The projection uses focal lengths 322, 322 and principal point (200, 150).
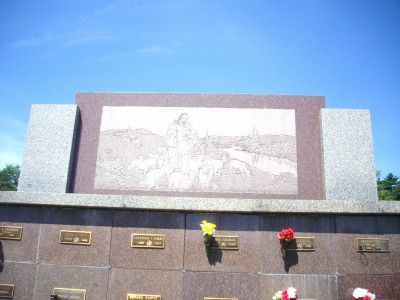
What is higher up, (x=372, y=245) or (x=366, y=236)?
(x=366, y=236)

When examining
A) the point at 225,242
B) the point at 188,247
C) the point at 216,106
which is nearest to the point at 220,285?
the point at 225,242

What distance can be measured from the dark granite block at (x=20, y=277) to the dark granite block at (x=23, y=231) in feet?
0.41

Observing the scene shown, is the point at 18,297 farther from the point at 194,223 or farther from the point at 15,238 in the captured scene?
the point at 194,223

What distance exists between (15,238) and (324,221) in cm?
591

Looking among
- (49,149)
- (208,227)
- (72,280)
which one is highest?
(49,149)

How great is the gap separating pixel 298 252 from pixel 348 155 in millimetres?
4995

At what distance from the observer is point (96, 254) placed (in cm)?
602

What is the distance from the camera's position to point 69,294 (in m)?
5.84

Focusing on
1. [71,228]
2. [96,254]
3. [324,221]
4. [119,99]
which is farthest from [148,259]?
[119,99]

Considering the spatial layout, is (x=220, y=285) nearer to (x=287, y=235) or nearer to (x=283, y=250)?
(x=283, y=250)

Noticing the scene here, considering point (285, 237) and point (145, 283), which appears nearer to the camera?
point (285, 237)

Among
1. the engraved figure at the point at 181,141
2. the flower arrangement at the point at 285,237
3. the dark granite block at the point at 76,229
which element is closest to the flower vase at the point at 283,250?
the flower arrangement at the point at 285,237

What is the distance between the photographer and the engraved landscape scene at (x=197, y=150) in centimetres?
1002

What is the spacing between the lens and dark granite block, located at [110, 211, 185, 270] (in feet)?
19.4
